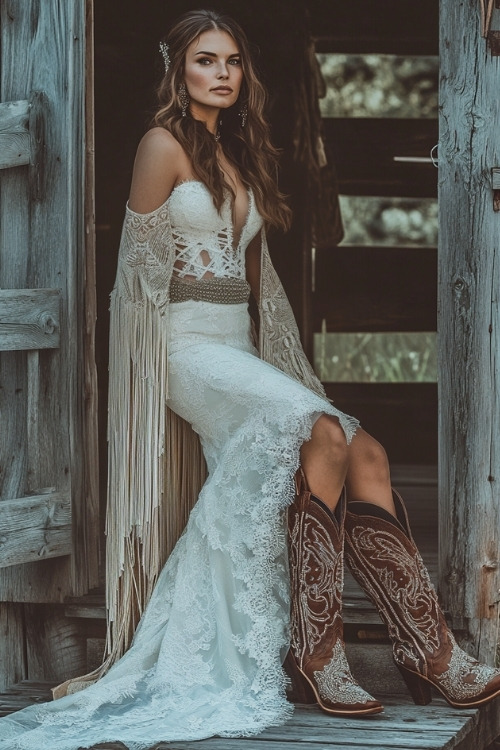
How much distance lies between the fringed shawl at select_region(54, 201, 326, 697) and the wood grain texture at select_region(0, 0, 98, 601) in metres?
0.35

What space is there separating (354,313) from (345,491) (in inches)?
221

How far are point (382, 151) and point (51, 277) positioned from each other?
5272 millimetres

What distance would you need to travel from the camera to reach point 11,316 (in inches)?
160

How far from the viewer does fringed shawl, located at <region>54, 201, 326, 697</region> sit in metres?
3.86

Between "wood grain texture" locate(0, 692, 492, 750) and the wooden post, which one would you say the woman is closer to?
"wood grain texture" locate(0, 692, 492, 750)

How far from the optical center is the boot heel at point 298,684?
3564 millimetres

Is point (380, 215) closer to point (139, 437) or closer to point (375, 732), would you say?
point (139, 437)

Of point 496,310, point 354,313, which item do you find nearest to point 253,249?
point 496,310

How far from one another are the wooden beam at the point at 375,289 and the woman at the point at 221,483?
5031 mm

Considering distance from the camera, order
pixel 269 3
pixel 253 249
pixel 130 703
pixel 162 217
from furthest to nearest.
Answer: pixel 269 3, pixel 253 249, pixel 162 217, pixel 130 703

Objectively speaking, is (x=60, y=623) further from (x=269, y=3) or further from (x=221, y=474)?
(x=269, y=3)

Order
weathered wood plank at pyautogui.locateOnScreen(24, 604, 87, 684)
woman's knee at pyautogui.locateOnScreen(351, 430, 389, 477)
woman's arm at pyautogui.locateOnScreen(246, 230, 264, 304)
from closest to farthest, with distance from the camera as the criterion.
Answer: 1. woman's knee at pyautogui.locateOnScreen(351, 430, 389, 477)
2. woman's arm at pyautogui.locateOnScreen(246, 230, 264, 304)
3. weathered wood plank at pyautogui.locateOnScreen(24, 604, 87, 684)

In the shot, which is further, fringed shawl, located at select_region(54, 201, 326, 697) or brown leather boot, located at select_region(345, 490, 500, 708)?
fringed shawl, located at select_region(54, 201, 326, 697)

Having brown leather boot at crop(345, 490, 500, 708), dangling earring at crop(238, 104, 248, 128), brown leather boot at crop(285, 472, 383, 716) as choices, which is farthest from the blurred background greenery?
brown leather boot at crop(285, 472, 383, 716)
